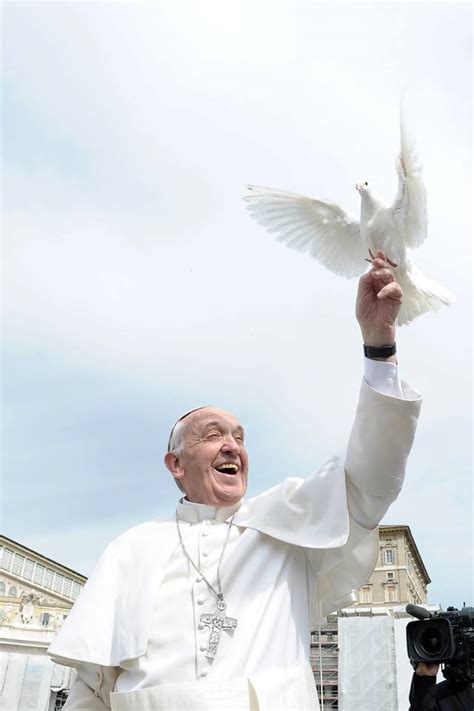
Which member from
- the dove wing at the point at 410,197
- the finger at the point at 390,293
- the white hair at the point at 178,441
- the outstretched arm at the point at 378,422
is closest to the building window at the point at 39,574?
the dove wing at the point at 410,197

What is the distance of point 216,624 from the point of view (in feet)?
7.57

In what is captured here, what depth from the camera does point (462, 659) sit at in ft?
9.92

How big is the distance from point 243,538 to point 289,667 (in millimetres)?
477

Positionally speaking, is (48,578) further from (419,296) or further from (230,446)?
(230,446)

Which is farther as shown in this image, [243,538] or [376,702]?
[376,702]

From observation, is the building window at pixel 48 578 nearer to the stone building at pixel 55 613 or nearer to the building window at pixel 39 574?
the stone building at pixel 55 613

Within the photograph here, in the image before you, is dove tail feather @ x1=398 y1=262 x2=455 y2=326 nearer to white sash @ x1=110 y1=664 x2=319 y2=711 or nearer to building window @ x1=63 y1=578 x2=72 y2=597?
white sash @ x1=110 y1=664 x2=319 y2=711

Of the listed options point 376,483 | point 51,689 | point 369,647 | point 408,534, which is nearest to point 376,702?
point 369,647

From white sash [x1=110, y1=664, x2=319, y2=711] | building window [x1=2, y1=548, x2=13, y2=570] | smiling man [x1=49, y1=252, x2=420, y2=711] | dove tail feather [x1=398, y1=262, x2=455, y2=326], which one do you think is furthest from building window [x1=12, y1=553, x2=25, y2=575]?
white sash [x1=110, y1=664, x2=319, y2=711]

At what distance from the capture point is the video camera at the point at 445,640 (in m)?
2.83

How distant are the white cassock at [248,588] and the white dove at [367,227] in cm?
149

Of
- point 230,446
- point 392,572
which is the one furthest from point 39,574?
point 230,446

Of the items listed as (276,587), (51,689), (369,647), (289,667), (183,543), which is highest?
(369,647)

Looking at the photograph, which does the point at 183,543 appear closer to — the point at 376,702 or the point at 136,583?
the point at 136,583
